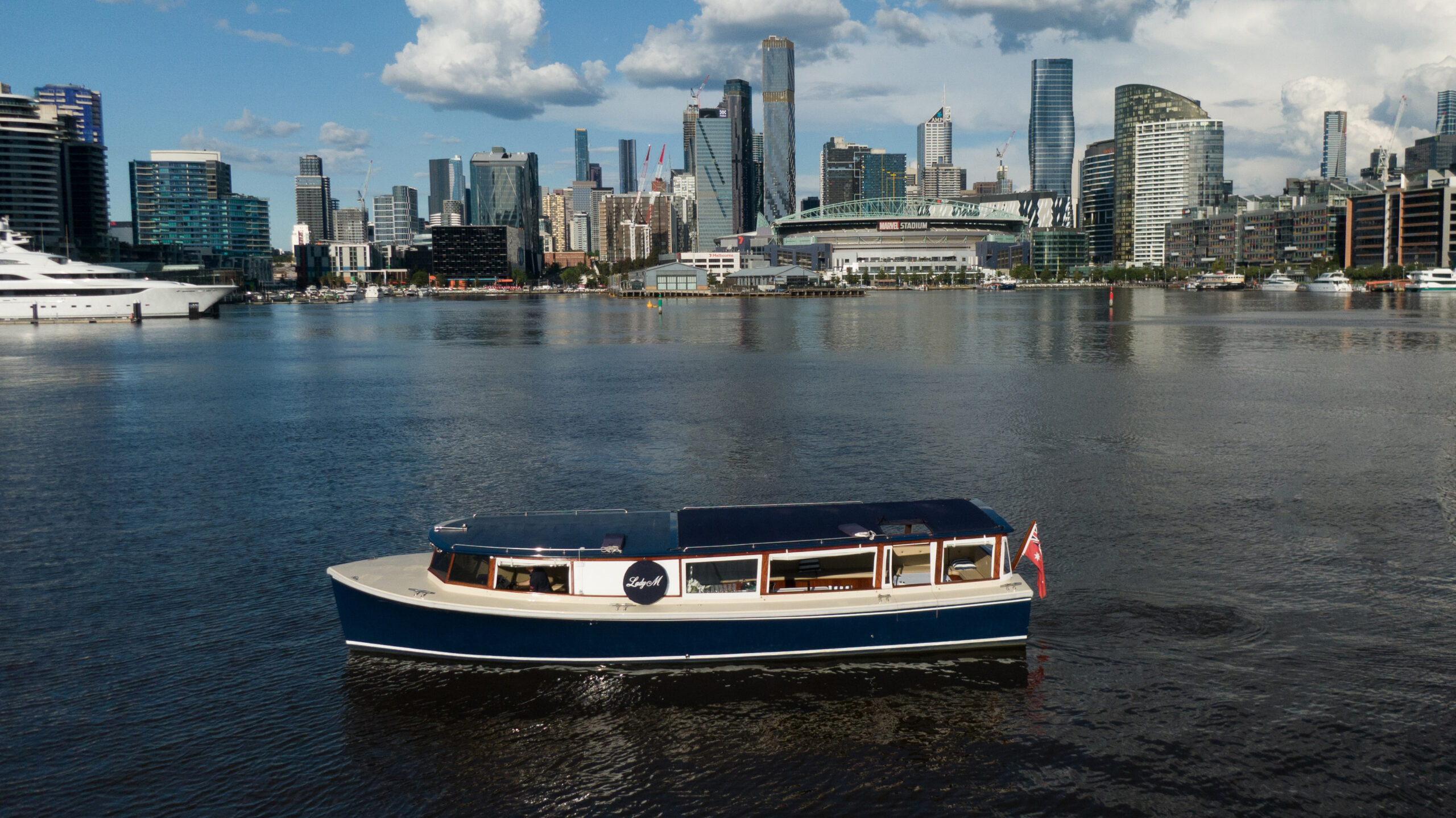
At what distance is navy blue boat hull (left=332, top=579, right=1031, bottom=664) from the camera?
1923 centimetres

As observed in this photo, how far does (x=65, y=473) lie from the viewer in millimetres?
37750

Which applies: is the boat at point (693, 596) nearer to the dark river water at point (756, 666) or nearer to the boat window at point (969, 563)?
the boat window at point (969, 563)

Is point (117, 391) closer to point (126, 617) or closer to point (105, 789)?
point (126, 617)

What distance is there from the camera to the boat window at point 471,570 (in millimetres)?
19703

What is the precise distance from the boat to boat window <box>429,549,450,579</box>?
3 centimetres

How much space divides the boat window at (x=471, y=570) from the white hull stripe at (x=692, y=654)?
143cm

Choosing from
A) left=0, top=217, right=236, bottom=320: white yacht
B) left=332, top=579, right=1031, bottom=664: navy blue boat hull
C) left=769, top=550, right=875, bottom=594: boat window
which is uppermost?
left=0, top=217, right=236, bottom=320: white yacht

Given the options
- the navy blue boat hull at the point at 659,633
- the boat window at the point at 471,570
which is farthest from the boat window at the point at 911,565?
the boat window at the point at 471,570

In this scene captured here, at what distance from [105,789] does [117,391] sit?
56.5 m

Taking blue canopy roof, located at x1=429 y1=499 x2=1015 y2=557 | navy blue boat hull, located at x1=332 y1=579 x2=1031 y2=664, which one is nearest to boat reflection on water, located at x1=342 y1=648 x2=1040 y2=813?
navy blue boat hull, located at x1=332 y1=579 x2=1031 y2=664

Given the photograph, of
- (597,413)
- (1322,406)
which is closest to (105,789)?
(597,413)

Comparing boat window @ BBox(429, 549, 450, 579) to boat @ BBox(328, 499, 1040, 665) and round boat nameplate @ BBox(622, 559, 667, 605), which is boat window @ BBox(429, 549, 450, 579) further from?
round boat nameplate @ BBox(622, 559, 667, 605)

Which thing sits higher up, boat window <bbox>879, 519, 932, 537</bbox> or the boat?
boat window <bbox>879, 519, 932, 537</bbox>

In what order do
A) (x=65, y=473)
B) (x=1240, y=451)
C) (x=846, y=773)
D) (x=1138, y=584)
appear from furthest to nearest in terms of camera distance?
(x=1240, y=451) < (x=65, y=473) < (x=1138, y=584) < (x=846, y=773)
